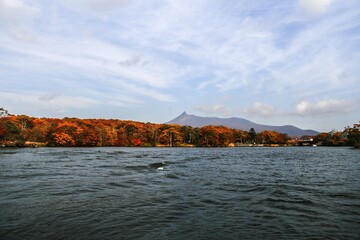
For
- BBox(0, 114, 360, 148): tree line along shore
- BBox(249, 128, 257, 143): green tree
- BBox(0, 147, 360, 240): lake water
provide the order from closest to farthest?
BBox(0, 147, 360, 240): lake water, BBox(0, 114, 360, 148): tree line along shore, BBox(249, 128, 257, 143): green tree

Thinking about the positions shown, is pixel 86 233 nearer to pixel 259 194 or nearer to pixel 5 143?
pixel 259 194

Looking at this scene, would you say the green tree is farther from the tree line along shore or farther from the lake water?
the lake water

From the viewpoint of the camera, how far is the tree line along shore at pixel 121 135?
103275 millimetres

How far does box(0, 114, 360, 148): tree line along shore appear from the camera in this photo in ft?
339

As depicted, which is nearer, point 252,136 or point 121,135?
point 121,135

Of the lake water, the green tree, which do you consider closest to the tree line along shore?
the green tree

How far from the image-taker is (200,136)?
140875 millimetres

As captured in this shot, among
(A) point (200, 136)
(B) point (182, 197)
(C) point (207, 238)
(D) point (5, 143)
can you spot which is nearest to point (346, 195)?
(B) point (182, 197)

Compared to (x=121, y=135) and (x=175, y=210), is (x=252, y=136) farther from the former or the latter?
(x=175, y=210)

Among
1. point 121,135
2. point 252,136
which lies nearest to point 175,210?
point 121,135

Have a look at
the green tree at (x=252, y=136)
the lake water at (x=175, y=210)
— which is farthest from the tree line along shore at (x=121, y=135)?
the lake water at (x=175, y=210)

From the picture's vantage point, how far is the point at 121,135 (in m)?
Result: 128

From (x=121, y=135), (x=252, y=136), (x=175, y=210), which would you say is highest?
(x=252, y=136)

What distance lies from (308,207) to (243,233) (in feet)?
17.8
